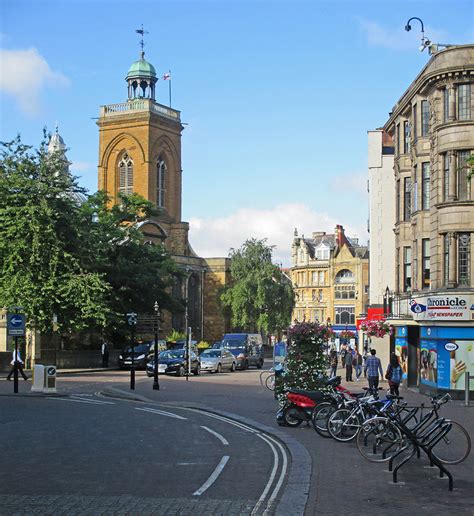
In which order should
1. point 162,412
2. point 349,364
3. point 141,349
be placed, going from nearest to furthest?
point 162,412, point 349,364, point 141,349

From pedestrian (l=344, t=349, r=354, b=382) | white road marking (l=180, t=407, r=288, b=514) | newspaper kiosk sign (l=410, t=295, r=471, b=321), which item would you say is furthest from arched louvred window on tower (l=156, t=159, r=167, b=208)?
white road marking (l=180, t=407, r=288, b=514)

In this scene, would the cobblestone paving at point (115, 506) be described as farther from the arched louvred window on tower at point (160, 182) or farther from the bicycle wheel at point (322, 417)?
the arched louvred window on tower at point (160, 182)

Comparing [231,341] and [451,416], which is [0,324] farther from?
[451,416]

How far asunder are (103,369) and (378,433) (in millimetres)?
42078

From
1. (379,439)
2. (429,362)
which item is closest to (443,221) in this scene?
(429,362)

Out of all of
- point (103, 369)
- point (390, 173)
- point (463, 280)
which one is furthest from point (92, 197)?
point (463, 280)

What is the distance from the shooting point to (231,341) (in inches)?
2515

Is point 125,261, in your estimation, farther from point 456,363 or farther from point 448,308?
point 456,363

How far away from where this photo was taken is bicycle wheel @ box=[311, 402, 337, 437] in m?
19.2

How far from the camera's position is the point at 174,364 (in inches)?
1890

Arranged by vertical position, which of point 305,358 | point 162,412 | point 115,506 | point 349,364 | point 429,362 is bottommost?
point 162,412

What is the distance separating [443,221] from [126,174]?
71.3 metres

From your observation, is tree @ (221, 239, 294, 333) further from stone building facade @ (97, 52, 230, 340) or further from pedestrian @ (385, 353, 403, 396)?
pedestrian @ (385, 353, 403, 396)

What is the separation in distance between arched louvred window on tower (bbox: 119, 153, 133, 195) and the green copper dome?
908 centimetres
